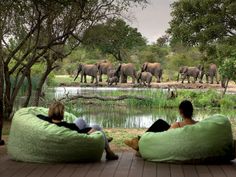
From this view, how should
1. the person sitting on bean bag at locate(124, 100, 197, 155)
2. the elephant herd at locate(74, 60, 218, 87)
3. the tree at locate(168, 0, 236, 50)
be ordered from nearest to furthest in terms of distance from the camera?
the person sitting on bean bag at locate(124, 100, 197, 155), the tree at locate(168, 0, 236, 50), the elephant herd at locate(74, 60, 218, 87)

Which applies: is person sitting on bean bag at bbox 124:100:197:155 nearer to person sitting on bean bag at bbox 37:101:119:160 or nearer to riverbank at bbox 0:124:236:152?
person sitting on bean bag at bbox 37:101:119:160

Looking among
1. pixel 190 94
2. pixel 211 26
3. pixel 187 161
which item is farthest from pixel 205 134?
pixel 211 26

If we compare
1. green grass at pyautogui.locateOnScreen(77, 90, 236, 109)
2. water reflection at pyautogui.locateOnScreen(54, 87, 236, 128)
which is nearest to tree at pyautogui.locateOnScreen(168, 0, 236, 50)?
green grass at pyautogui.locateOnScreen(77, 90, 236, 109)

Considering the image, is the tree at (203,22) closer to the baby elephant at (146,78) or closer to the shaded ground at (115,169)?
the baby elephant at (146,78)

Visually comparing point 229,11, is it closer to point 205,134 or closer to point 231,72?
point 231,72

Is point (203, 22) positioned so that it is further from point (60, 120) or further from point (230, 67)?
point (60, 120)

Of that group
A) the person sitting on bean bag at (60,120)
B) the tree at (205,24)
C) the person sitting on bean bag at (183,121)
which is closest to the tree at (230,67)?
the tree at (205,24)

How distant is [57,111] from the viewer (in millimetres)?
6125

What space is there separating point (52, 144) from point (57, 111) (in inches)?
17.1

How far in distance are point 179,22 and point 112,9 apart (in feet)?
43.2

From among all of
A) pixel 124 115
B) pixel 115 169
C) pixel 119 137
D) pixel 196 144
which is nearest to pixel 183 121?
pixel 196 144

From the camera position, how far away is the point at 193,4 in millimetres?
24859

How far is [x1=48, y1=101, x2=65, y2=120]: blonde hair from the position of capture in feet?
19.9

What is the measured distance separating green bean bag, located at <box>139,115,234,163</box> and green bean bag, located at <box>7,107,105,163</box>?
0.67 metres
